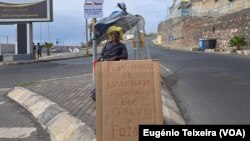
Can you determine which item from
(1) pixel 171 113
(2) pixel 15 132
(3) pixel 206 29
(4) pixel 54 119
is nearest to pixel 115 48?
(1) pixel 171 113

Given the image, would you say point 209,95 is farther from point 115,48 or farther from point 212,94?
point 115,48

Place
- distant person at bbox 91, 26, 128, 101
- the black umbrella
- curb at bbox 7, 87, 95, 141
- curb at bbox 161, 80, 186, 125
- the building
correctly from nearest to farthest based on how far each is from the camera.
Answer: curb at bbox 7, 87, 95, 141, curb at bbox 161, 80, 186, 125, distant person at bbox 91, 26, 128, 101, the black umbrella, the building

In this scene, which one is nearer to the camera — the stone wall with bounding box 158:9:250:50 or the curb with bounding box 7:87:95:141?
the curb with bounding box 7:87:95:141

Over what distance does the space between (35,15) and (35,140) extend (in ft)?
100

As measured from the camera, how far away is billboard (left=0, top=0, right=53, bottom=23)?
124 ft

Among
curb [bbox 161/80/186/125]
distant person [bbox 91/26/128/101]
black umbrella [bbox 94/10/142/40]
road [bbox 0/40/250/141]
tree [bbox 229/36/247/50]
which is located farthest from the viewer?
tree [bbox 229/36/247/50]

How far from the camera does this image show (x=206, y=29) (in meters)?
48.3

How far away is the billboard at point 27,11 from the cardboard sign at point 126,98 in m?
31.5

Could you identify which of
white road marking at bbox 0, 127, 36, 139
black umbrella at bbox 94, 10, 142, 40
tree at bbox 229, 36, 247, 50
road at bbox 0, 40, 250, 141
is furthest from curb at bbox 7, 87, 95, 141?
tree at bbox 229, 36, 247, 50

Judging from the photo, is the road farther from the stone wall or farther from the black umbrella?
the stone wall

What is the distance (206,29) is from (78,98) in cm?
3788

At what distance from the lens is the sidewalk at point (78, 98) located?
939cm

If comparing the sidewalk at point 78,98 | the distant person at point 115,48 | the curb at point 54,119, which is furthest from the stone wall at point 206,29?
the distant person at point 115,48

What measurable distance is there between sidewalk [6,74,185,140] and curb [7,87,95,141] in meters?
0.15
